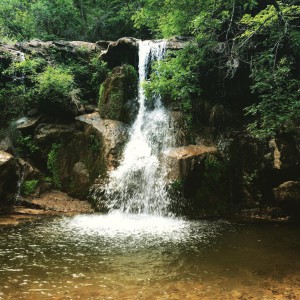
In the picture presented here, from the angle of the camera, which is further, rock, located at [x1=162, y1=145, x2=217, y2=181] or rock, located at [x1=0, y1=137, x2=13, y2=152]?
rock, located at [x1=0, y1=137, x2=13, y2=152]

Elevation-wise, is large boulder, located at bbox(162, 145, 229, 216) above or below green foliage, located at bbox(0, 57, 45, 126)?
below

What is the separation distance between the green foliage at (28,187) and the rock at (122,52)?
24.7ft

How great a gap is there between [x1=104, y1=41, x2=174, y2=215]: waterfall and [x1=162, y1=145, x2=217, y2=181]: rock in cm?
31

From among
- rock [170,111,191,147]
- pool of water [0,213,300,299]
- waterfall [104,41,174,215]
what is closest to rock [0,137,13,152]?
waterfall [104,41,174,215]

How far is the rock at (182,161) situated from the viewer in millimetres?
9406

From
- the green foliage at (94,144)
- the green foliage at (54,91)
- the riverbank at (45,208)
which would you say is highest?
the green foliage at (54,91)

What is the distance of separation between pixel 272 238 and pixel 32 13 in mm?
18588

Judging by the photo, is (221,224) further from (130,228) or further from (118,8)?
(118,8)

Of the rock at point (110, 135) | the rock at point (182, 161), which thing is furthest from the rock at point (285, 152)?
the rock at point (110, 135)

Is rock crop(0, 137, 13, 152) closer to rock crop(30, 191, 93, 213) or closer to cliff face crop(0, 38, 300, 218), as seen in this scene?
cliff face crop(0, 38, 300, 218)

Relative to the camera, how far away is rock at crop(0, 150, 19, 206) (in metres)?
8.64

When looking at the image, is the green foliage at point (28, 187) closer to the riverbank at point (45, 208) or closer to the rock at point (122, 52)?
the riverbank at point (45, 208)

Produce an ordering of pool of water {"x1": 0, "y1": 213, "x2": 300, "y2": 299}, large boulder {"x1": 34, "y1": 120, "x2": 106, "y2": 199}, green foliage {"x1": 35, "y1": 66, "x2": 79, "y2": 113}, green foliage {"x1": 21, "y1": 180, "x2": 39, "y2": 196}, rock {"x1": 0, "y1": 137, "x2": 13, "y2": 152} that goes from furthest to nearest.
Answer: green foliage {"x1": 35, "y1": 66, "x2": 79, "y2": 113} → rock {"x1": 0, "y1": 137, "x2": 13, "y2": 152} → large boulder {"x1": 34, "y1": 120, "x2": 106, "y2": 199} → green foliage {"x1": 21, "y1": 180, "x2": 39, "y2": 196} → pool of water {"x1": 0, "y1": 213, "x2": 300, "y2": 299}

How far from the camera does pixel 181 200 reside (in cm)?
925
